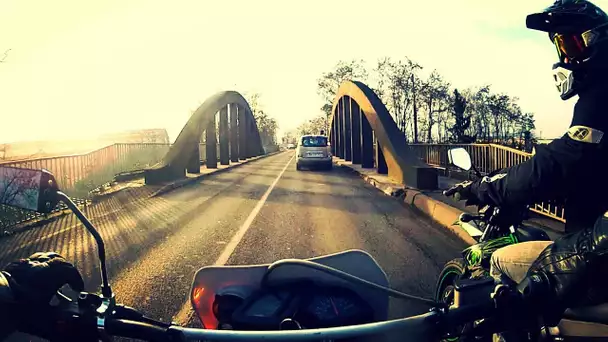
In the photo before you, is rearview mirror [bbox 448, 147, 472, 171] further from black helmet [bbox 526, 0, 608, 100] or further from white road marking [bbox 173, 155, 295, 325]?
white road marking [bbox 173, 155, 295, 325]

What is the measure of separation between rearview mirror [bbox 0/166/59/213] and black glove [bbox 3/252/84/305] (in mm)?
181

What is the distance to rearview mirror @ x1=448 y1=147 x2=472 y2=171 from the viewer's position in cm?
280

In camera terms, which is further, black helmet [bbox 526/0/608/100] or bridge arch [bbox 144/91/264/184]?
bridge arch [bbox 144/91/264/184]

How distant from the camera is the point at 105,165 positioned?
18953 mm

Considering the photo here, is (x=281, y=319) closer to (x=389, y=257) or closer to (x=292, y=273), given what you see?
(x=292, y=273)

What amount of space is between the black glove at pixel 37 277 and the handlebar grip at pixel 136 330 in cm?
25

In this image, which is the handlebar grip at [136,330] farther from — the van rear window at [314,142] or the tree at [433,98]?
the tree at [433,98]

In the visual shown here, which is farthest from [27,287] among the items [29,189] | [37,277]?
[29,189]

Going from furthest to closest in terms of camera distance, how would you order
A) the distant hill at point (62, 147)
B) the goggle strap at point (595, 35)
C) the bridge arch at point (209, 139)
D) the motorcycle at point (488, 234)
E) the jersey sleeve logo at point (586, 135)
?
the bridge arch at point (209, 139) → the distant hill at point (62, 147) → the motorcycle at point (488, 234) → the goggle strap at point (595, 35) → the jersey sleeve logo at point (586, 135)

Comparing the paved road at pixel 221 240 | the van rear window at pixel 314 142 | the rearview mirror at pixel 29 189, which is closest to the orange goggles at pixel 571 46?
the rearview mirror at pixel 29 189

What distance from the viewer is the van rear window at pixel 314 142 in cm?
2761

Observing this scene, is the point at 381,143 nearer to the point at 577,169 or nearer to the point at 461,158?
the point at 461,158

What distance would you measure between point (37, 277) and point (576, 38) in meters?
2.26

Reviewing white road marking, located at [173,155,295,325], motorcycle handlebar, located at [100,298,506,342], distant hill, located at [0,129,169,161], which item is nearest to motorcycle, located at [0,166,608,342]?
motorcycle handlebar, located at [100,298,506,342]
